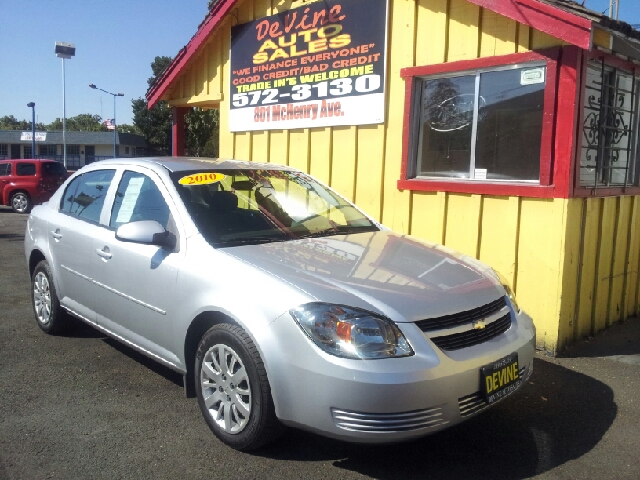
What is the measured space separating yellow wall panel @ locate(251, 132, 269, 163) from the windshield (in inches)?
136

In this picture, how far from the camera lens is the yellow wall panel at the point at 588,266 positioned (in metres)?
5.62

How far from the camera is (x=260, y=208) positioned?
172 inches

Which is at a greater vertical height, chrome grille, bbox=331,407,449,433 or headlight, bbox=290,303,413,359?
headlight, bbox=290,303,413,359

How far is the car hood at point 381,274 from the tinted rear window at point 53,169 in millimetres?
17825

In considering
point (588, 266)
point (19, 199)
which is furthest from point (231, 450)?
point (19, 199)

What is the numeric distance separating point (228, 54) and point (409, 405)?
7.12 m

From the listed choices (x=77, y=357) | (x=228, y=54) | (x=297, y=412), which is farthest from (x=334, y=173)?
(x=297, y=412)

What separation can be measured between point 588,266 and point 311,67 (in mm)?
4023

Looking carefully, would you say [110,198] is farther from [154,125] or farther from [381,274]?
[154,125]

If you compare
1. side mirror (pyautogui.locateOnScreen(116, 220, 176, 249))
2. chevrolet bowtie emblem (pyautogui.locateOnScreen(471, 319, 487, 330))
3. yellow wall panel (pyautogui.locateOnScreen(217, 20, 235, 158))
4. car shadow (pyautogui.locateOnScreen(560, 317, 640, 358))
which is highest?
yellow wall panel (pyautogui.locateOnScreen(217, 20, 235, 158))

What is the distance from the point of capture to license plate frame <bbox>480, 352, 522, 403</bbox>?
320 centimetres

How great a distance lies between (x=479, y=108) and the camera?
6117 mm

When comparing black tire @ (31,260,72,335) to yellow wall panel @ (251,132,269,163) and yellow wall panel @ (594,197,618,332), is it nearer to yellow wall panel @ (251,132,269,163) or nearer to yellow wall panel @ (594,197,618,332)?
yellow wall panel @ (251,132,269,163)

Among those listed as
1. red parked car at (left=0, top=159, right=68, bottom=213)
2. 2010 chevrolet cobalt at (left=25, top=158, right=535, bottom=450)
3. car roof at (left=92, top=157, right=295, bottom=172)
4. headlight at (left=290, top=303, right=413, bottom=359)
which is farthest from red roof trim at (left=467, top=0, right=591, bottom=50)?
red parked car at (left=0, top=159, right=68, bottom=213)
